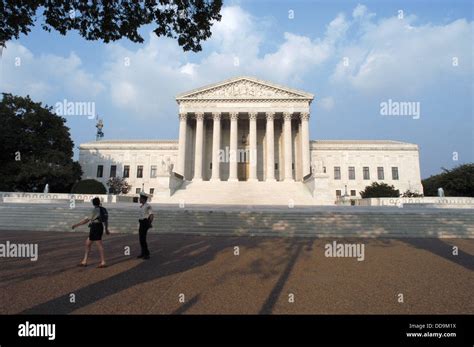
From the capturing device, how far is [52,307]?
4309 millimetres

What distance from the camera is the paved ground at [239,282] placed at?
176 inches

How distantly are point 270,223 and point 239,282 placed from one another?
9402 mm

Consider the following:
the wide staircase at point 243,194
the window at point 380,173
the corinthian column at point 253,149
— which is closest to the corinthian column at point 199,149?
the wide staircase at point 243,194

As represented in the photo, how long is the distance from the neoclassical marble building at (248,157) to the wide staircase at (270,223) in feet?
51.0

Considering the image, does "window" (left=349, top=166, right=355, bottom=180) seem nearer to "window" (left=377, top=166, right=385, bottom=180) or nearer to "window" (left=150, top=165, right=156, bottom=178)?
"window" (left=377, top=166, right=385, bottom=180)

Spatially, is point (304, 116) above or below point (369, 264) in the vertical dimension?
above

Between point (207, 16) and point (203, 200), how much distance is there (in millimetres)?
25784

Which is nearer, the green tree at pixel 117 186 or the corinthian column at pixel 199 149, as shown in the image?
the corinthian column at pixel 199 149

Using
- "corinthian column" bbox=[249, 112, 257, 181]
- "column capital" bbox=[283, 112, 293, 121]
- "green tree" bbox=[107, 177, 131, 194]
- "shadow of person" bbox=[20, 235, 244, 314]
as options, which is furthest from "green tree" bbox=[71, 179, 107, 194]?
"column capital" bbox=[283, 112, 293, 121]

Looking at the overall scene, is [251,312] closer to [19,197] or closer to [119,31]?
[119,31]

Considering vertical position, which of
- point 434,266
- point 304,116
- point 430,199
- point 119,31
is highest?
point 304,116

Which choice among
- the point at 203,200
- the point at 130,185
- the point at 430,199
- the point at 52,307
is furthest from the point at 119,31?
the point at 130,185

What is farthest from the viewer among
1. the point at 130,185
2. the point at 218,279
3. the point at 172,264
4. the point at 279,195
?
the point at 130,185
